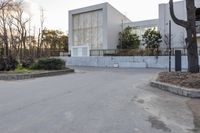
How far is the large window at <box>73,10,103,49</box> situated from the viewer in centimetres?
4456

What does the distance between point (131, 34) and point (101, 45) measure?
594 cm

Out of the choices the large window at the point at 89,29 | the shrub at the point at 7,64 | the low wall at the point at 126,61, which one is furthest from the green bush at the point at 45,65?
the large window at the point at 89,29

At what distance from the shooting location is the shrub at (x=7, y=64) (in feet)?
73.4

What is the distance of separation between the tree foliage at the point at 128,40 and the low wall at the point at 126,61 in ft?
26.5

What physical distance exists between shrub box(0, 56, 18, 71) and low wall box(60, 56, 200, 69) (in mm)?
17110

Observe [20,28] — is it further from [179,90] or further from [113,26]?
[179,90]

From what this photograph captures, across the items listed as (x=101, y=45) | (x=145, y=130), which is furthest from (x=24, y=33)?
(x=145, y=130)

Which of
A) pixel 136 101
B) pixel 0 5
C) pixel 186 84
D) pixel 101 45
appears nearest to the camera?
pixel 136 101

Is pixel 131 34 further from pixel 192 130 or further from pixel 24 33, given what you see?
pixel 192 130

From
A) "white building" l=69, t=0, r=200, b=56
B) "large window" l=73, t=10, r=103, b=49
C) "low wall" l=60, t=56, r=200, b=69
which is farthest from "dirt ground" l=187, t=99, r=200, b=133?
"large window" l=73, t=10, r=103, b=49

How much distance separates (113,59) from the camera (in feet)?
124

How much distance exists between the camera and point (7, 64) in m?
22.7

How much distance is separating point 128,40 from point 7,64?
2692 centimetres

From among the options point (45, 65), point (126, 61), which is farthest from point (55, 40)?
point (45, 65)
